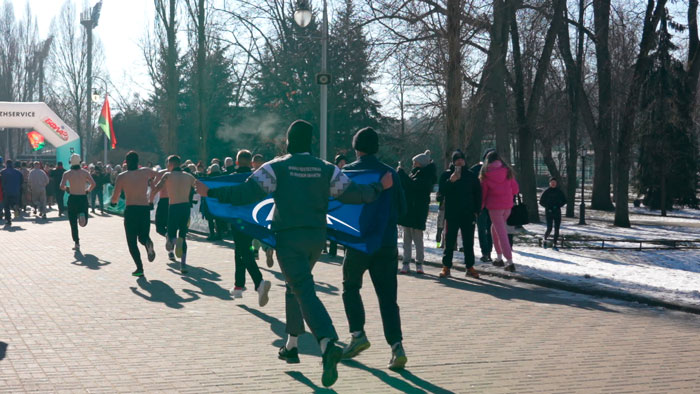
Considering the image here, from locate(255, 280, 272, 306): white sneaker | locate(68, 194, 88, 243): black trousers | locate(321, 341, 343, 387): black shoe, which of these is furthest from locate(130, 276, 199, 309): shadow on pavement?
locate(68, 194, 88, 243): black trousers

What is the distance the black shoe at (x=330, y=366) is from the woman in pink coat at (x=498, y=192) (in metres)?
7.80

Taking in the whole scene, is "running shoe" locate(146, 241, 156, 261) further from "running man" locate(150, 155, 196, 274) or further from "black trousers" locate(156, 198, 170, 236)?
"black trousers" locate(156, 198, 170, 236)

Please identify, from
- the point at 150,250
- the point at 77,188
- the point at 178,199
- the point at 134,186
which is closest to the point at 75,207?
the point at 77,188

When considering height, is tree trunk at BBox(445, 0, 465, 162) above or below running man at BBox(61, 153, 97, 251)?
above

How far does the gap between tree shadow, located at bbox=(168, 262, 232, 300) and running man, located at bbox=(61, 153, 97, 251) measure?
9.20 feet

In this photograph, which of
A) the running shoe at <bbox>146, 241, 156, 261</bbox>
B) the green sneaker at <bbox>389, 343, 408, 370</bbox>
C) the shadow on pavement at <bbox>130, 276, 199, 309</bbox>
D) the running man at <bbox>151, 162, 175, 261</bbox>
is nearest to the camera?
the green sneaker at <bbox>389, 343, 408, 370</bbox>

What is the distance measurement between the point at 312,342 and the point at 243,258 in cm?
272

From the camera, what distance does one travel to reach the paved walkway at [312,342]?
20.0 ft

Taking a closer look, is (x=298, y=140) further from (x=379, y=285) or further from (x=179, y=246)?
(x=179, y=246)

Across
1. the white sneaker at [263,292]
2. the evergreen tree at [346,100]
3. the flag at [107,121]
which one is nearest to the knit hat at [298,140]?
the white sneaker at [263,292]

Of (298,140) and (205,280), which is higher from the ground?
(298,140)

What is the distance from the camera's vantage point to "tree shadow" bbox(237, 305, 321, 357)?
7.34m

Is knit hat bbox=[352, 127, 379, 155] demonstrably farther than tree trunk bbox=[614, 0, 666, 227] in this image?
No

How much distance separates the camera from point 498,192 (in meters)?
13.2
